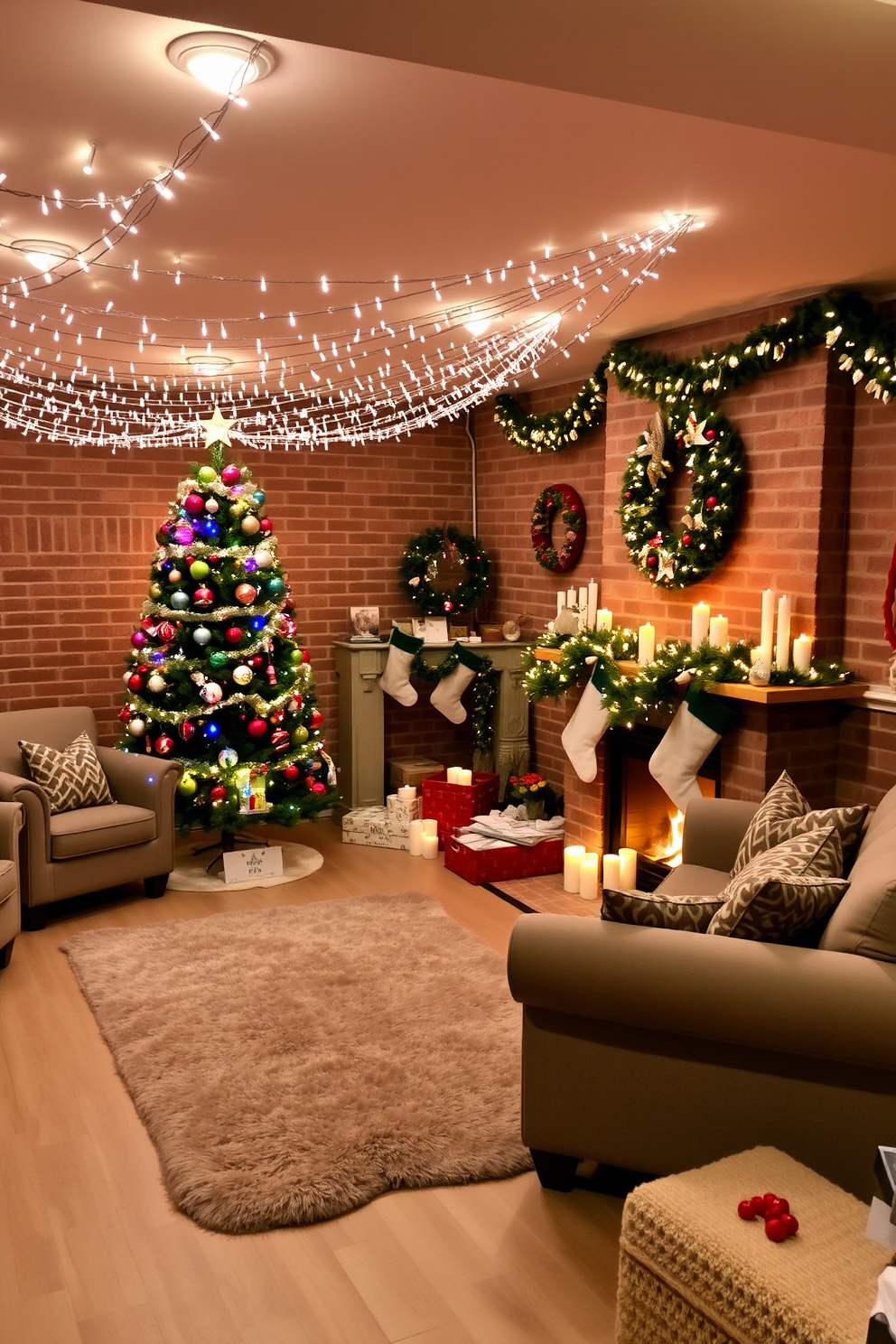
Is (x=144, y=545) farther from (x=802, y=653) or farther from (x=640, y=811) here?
(x=802, y=653)

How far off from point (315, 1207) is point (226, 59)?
252 centimetres

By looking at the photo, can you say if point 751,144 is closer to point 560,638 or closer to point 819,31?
point 819,31

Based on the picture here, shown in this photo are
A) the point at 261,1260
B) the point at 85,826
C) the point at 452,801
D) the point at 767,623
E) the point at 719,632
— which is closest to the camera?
the point at 261,1260

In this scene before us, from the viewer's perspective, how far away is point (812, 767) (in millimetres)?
4176

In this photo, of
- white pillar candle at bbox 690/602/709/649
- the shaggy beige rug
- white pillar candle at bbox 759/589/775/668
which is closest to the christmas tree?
the shaggy beige rug

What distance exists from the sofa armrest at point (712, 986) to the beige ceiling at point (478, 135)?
5.50 feet

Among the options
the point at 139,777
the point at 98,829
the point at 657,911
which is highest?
the point at 657,911

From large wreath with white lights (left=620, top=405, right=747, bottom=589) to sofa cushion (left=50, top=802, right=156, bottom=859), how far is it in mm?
2522

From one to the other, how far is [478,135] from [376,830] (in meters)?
3.99

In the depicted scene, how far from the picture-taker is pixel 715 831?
3.69 metres

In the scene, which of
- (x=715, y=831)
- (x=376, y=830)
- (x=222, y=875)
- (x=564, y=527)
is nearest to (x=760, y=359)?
(x=715, y=831)

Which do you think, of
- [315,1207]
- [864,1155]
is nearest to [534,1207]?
[315,1207]

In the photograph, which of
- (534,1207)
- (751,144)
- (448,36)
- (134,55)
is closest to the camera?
(448,36)

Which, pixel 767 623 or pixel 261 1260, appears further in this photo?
pixel 767 623
